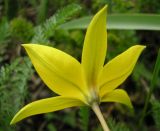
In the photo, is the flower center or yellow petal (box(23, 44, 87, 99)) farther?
the flower center

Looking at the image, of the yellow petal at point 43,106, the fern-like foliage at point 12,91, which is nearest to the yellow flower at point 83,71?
the yellow petal at point 43,106

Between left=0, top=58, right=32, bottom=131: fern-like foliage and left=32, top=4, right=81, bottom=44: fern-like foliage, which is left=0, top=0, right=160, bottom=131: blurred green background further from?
left=32, top=4, right=81, bottom=44: fern-like foliage

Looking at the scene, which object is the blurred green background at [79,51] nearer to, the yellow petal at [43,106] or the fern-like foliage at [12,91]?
the fern-like foliage at [12,91]

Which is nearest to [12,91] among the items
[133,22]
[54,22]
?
[54,22]

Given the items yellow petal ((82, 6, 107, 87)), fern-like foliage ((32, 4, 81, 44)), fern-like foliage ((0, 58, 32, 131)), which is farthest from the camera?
fern-like foliage ((32, 4, 81, 44))

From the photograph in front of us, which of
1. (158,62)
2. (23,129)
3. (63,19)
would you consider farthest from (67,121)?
(158,62)

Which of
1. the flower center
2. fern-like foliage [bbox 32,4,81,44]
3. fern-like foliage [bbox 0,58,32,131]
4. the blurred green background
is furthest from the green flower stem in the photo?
the blurred green background

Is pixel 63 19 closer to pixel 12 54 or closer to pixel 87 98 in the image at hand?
pixel 87 98

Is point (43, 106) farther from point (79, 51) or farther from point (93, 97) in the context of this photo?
point (79, 51)
